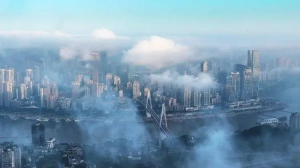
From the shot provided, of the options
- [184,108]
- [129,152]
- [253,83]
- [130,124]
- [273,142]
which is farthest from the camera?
[253,83]

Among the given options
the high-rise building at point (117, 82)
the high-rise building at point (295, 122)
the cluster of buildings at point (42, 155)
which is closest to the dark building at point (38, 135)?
the cluster of buildings at point (42, 155)

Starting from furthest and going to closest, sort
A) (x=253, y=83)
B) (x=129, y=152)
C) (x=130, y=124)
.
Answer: (x=253, y=83)
(x=130, y=124)
(x=129, y=152)

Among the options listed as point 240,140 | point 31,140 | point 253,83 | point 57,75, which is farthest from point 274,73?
point 31,140

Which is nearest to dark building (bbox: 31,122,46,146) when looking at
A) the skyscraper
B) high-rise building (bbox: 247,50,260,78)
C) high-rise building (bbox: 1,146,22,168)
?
high-rise building (bbox: 1,146,22,168)

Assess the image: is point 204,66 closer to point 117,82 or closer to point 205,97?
point 205,97

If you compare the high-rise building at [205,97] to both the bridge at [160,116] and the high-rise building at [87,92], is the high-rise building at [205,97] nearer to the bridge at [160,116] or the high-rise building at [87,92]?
the bridge at [160,116]

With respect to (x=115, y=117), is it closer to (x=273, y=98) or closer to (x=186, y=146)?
(x=186, y=146)

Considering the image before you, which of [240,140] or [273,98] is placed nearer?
[240,140]
